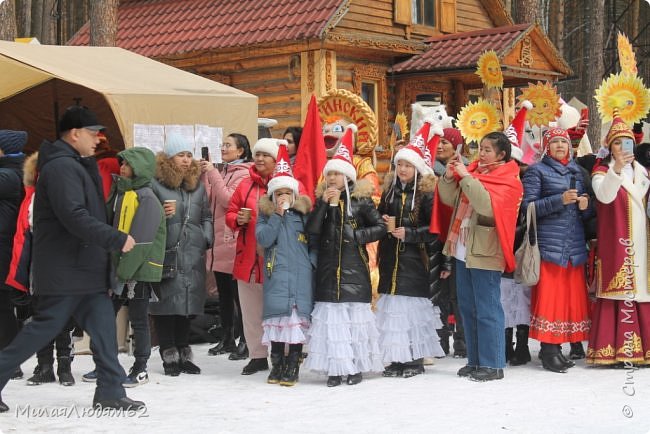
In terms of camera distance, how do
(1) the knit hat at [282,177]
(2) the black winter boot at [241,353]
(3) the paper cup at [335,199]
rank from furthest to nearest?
1. (2) the black winter boot at [241,353]
2. (1) the knit hat at [282,177]
3. (3) the paper cup at [335,199]

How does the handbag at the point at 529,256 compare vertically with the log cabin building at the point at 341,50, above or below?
below

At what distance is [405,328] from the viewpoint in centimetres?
686

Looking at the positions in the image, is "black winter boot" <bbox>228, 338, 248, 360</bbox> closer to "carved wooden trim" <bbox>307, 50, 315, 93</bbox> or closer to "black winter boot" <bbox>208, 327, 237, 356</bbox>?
"black winter boot" <bbox>208, 327, 237, 356</bbox>

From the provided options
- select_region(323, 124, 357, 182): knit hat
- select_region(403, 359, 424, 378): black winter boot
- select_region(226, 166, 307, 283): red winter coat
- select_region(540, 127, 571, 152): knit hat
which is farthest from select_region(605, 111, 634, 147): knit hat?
select_region(226, 166, 307, 283): red winter coat

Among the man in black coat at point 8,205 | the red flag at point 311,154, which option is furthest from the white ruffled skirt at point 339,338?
the man in black coat at point 8,205

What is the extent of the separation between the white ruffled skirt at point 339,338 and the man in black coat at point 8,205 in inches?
89.1

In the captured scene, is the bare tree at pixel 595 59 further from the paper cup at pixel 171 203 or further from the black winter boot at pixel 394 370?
the paper cup at pixel 171 203

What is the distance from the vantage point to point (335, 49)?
1523 cm

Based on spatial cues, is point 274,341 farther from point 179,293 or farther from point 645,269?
point 645,269

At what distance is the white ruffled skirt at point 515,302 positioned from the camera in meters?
7.38

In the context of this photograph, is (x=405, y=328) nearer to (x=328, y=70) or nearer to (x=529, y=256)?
(x=529, y=256)

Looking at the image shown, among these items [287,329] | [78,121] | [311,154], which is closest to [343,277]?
[287,329]

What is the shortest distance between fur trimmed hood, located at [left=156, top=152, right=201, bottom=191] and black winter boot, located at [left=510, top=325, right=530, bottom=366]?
9.62 ft

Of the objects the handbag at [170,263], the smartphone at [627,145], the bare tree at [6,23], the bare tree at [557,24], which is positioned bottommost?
the handbag at [170,263]
